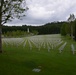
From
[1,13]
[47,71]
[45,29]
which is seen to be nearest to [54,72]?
[47,71]

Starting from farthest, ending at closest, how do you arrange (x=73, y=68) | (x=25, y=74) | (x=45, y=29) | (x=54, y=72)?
(x=45, y=29) → (x=73, y=68) → (x=54, y=72) → (x=25, y=74)

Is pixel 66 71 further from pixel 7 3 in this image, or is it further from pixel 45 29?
pixel 45 29

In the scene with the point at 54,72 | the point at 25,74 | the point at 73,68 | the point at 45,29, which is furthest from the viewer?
the point at 45,29

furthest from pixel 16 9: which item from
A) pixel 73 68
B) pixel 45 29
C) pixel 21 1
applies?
pixel 45 29

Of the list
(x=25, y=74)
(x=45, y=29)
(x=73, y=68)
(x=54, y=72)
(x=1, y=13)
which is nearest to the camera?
(x=25, y=74)

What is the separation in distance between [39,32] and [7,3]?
170m

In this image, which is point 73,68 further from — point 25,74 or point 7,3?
point 7,3

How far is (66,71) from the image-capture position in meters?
11.1

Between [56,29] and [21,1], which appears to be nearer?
[21,1]

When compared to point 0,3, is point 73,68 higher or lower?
lower

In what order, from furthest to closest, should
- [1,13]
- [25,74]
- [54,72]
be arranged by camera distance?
[1,13] < [54,72] < [25,74]

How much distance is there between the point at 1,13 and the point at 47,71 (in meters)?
11.9

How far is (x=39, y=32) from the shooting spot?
192m

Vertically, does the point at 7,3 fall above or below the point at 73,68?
above
